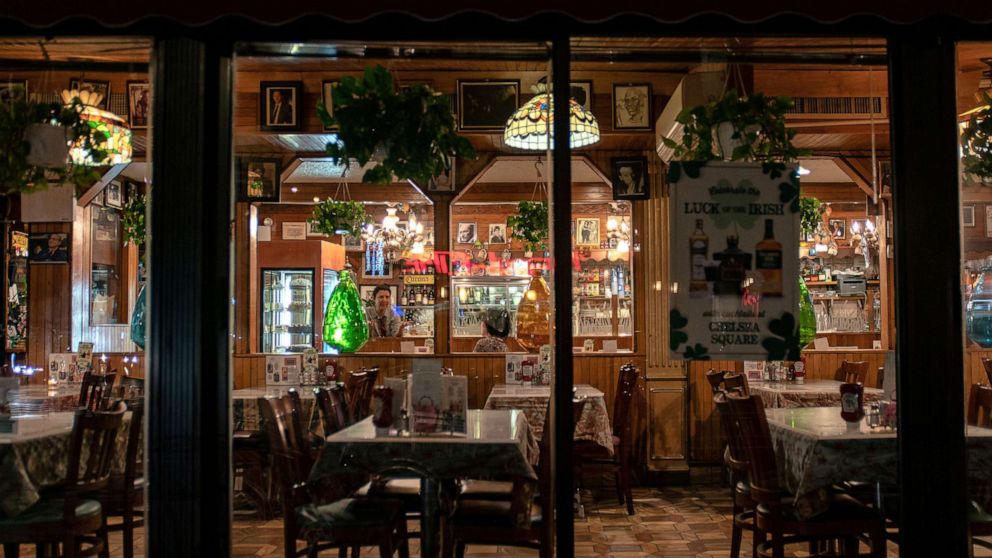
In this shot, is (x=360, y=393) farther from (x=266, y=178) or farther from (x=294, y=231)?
(x=294, y=231)

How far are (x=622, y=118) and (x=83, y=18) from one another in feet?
15.1

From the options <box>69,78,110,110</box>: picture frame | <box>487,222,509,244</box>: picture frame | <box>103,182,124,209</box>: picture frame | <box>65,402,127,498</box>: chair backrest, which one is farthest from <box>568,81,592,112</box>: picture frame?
<box>487,222,509,244</box>: picture frame

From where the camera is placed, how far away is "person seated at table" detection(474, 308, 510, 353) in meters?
7.57

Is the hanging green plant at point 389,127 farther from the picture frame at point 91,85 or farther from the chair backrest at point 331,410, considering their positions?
the chair backrest at point 331,410

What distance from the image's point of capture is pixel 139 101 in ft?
11.4

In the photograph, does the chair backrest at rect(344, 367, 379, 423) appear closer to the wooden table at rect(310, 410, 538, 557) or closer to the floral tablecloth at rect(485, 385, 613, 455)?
the wooden table at rect(310, 410, 538, 557)

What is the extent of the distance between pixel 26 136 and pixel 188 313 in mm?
1240

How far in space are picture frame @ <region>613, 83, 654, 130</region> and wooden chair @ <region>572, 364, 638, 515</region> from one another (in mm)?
2050

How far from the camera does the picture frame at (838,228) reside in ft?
32.8

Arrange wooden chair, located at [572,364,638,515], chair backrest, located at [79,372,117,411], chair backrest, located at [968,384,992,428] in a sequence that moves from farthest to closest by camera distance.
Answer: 1. wooden chair, located at [572,364,638,515]
2. chair backrest, located at [79,372,117,411]
3. chair backrest, located at [968,384,992,428]

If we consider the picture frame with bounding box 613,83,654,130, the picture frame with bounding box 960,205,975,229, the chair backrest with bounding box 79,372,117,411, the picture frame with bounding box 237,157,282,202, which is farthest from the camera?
the picture frame with bounding box 237,157,282,202

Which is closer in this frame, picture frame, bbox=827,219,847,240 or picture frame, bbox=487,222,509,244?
picture frame, bbox=487,222,509,244

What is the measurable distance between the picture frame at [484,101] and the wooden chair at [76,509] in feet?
8.10

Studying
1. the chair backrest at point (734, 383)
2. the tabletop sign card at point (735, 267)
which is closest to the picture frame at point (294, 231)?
the chair backrest at point (734, 383)
